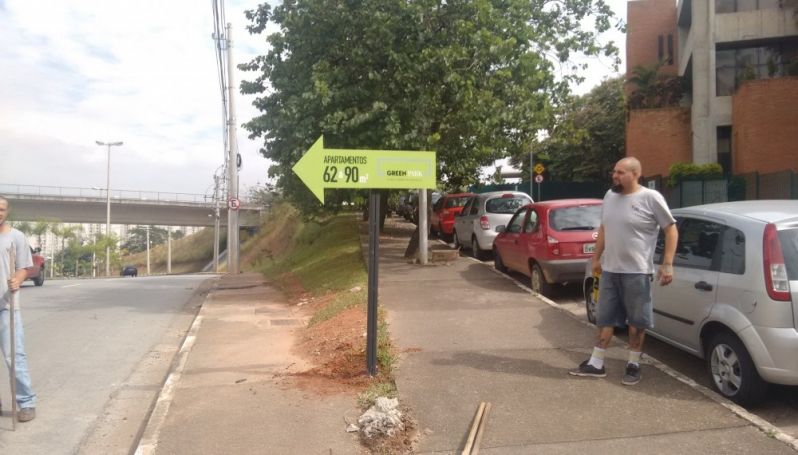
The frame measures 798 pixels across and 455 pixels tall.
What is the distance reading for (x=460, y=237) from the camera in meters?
16.2

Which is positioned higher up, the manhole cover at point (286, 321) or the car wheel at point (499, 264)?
the car wheel at point (499, 264)

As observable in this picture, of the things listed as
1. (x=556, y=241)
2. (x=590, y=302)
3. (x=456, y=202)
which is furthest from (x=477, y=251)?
(x=590, y=302)

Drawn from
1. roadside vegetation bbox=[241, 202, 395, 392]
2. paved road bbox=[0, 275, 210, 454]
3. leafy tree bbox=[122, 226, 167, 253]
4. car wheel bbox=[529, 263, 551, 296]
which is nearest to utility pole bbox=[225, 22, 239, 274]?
roadside vegetation bbox=[241, 202, 395, 392]

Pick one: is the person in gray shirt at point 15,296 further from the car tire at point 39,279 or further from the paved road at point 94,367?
the car tire at point 39,279

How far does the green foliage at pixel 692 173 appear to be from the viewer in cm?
1959

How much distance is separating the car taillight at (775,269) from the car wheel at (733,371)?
506mm

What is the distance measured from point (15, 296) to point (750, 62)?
83.3 ft

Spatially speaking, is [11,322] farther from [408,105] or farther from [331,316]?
[408,105]

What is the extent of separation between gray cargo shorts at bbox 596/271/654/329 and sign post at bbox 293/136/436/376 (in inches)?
71.0

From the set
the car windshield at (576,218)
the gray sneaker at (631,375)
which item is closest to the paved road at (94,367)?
the gray sneaker at (631,375)

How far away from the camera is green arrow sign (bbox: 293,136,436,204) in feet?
18.3

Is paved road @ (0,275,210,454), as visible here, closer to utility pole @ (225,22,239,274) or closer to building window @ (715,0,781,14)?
utility pole @ (225,22,239,274)

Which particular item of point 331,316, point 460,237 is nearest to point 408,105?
point 331,316

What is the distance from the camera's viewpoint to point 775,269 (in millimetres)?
4645
